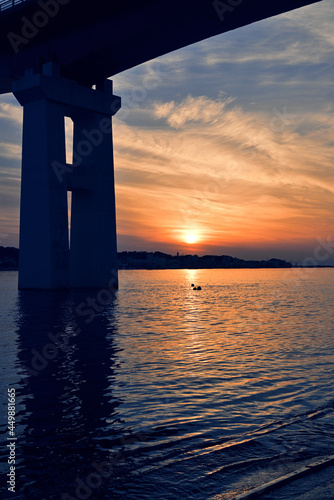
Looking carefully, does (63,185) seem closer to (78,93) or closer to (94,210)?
(94,210)

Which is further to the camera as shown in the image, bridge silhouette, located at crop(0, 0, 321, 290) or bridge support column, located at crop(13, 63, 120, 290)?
bridge support column, located at crop(13, 63, 120, 290)

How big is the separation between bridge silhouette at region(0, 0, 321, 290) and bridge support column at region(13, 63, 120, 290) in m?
A: 0.10

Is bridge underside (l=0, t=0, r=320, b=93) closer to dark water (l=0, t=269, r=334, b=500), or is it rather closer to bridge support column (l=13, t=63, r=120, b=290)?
bridge support column (l=13, t=63, r=120, b=290)

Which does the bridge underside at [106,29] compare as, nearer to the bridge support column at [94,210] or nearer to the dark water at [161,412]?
the bridge support column at [94,210]

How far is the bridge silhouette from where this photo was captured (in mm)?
42312

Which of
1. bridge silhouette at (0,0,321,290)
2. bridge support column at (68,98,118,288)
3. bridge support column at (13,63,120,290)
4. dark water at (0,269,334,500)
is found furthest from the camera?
bridge support column at (68,98,118,288)

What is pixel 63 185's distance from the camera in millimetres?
50094

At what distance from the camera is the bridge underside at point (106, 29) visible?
1586 inches

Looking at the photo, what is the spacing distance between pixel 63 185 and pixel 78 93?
9.79 meters

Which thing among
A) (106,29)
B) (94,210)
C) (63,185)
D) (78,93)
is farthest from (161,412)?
(78,93)

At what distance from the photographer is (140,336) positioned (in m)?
24.2

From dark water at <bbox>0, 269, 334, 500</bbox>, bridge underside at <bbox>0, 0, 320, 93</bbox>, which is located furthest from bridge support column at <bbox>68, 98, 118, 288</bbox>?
dark water at <bbox>0, 269, 334, 500</bbox>

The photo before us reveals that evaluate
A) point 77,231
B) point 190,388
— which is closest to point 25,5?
point 77,231

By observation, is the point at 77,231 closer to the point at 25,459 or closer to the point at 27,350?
the point at 27,350
